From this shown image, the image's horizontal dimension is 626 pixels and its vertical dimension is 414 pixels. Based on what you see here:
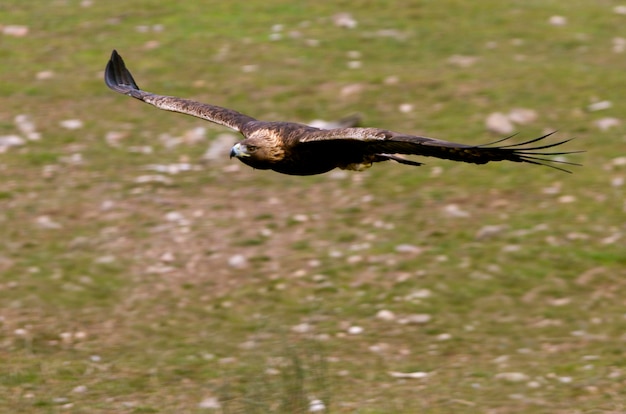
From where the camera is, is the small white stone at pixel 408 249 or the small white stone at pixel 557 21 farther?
the small white stone at pixel 557 21

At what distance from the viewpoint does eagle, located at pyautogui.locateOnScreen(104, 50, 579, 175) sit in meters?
5.92

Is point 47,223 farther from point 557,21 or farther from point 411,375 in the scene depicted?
point 557,21

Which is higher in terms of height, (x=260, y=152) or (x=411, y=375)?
(x=260, y=152)

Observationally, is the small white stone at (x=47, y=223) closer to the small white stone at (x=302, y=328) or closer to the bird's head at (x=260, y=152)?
the small white stone at (x=302, y=328)

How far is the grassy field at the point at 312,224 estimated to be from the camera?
7.44 metres

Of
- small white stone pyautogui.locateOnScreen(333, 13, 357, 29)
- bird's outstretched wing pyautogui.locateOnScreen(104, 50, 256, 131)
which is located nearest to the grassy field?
small white stone pyautogui.locateOnScreen(333, 13, 357, 29)

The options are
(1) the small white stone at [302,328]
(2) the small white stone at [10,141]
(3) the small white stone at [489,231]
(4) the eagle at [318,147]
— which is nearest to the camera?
(4) the eagle at [318,147]

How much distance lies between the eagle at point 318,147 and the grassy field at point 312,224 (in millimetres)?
1111

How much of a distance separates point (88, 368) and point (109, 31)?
22.0 feet

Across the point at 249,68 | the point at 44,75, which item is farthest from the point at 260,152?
the point at 44,75

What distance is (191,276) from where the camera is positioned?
8.98 meters

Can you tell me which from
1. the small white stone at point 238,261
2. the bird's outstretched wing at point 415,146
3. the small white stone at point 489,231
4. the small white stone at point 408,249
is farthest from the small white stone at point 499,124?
the bird's outstretched wing at point 415,146

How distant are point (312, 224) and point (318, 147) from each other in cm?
265

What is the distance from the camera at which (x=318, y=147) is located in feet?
23.0
